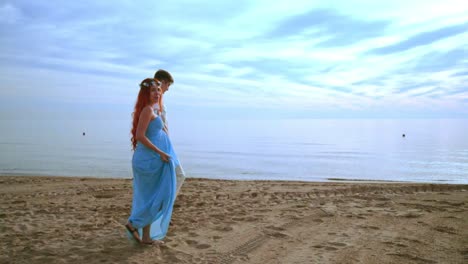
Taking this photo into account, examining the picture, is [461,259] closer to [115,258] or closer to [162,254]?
[162,254]

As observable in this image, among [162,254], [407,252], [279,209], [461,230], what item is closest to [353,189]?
[279,209]

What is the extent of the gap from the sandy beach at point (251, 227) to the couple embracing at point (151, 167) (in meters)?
0.35

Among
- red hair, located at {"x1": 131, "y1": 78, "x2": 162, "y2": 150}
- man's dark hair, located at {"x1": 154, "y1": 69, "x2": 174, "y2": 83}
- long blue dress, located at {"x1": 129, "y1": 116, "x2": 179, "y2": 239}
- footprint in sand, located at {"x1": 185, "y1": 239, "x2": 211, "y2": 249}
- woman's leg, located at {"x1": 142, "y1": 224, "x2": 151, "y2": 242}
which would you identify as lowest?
footprint in sand, located at {"x1": 185, "y1": 239, "x2": 211, "y2": 249}

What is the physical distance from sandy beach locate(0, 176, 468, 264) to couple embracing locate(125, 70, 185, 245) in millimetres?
347

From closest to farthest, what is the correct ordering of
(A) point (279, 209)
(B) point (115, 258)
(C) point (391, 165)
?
(B) point (115, 258) < (A) point (279, 209) < (C) point (391, 165)

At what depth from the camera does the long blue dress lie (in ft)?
14.8

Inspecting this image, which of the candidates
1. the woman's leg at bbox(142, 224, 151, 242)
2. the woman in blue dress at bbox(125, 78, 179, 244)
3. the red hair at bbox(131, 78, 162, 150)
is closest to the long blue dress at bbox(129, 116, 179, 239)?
the woman in blue dress at bbox(125, 78, 179, 244)

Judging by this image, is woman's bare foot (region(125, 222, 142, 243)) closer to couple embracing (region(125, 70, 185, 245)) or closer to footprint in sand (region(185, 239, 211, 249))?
couple embracing (region(125, 70, 185, 245))

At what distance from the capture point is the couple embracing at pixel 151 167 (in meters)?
4.48

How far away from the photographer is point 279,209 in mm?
6906

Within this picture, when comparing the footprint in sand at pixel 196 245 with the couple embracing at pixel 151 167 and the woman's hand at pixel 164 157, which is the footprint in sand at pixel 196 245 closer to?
the couple embracing at pixel 151 167

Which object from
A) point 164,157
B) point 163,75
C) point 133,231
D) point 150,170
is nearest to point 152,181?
point 150,170

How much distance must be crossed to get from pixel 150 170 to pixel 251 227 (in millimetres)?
2032

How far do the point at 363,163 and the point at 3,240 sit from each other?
1865 centimetres
